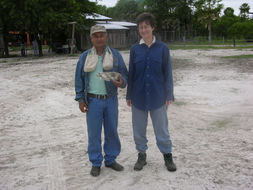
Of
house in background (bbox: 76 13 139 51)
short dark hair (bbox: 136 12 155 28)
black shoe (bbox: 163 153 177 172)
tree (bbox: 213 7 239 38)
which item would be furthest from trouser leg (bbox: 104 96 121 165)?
tree (bbox: 213 7 239 38)

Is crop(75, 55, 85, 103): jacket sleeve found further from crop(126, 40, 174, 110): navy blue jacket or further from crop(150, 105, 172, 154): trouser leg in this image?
crop(150, 105, 172, 154): trouser leg

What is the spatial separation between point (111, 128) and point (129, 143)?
1.11 meters

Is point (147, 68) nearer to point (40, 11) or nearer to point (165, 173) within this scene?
point (165, 173)

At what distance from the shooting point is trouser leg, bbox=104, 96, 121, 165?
3.05 meters

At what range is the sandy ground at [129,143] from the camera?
2996 millimetres

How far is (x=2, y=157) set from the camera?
377 cm

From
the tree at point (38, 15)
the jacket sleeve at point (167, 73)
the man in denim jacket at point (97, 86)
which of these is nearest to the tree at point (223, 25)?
the tree at point (38, 15)

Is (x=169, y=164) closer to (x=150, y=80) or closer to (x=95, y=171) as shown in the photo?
(x=95, y=171)

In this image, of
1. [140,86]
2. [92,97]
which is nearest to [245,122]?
[140,86]

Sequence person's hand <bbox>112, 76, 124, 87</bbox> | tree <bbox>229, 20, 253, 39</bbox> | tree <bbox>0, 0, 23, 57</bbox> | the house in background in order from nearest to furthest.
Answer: person's hand <bbox>112, 76, 124, 87</bbox>
tree <bbox>0, 0, 23, 57</bbox>
the house in background
tree <bbox>229, 20, 253, 39</bbox>

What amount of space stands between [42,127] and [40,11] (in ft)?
47.1

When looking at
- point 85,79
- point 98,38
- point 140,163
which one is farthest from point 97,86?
point 140,163

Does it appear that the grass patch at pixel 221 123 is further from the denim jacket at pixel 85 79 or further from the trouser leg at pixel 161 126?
the denim jacket at pixel 85 79

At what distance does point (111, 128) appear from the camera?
3.10 metres
